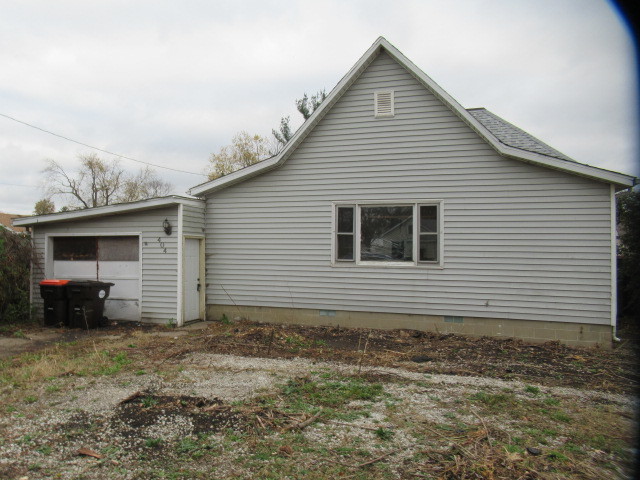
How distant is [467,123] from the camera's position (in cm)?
973

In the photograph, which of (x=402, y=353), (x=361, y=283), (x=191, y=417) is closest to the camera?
(x=191, y=417)

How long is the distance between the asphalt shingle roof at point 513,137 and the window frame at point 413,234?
7.09 feet

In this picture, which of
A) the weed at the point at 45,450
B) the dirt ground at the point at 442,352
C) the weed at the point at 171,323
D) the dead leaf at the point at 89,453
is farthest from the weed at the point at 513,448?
the weed at the point at 171,323

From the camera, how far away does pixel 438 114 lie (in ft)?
32.7

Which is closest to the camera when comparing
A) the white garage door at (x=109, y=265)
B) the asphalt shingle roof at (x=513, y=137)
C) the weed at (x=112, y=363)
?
the weed at (x=112, y=363)

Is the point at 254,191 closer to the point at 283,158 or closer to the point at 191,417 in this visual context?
the point at 283,158

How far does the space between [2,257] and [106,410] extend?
8641mm

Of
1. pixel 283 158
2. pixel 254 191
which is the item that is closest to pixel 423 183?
pixel 283 158

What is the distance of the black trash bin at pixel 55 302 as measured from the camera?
10.6m

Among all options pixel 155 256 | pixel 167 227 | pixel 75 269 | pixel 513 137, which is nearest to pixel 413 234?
pixel 513 137

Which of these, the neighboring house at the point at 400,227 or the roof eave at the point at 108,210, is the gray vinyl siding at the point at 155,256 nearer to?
the neighboring house at the point at 400,227

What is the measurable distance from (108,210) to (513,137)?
10.4m

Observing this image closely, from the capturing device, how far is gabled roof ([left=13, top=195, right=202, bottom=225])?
10578 mm

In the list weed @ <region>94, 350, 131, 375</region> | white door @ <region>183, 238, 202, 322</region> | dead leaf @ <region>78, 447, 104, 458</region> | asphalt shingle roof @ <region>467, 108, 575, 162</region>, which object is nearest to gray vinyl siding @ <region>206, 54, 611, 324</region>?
white door @ <region>183, 238, 202, 322</region>
